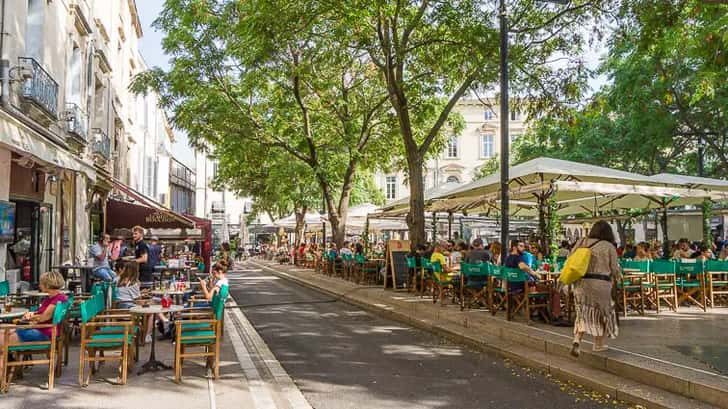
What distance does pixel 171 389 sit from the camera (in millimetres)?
6520

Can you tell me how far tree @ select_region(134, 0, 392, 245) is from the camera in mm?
17734

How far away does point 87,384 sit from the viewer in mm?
6574

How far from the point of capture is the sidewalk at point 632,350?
6285mm

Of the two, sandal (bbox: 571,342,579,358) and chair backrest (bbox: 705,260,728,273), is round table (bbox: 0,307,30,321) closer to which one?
sandal (bbox: 571,342,579,358)

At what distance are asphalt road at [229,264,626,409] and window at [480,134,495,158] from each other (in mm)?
55832

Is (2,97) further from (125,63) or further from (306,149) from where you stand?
(125,63)

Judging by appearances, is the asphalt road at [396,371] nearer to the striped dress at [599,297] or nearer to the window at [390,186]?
the striped dress at [599,297]

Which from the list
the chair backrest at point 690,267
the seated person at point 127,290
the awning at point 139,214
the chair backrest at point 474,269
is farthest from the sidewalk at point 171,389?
the awning at point 139,214

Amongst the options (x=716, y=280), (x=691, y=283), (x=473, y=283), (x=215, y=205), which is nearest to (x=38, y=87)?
(x=473, y=283)

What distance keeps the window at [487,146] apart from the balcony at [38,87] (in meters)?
56.7

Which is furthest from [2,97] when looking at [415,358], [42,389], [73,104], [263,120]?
[263,120]

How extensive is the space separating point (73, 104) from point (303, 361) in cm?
1029

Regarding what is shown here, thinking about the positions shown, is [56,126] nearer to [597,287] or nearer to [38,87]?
[38,87]

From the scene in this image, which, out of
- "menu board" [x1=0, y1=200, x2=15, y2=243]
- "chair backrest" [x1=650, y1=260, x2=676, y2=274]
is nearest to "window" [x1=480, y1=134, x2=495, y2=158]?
"chair backrest" [x1=650, y1=260, x2=676, y2=274]
